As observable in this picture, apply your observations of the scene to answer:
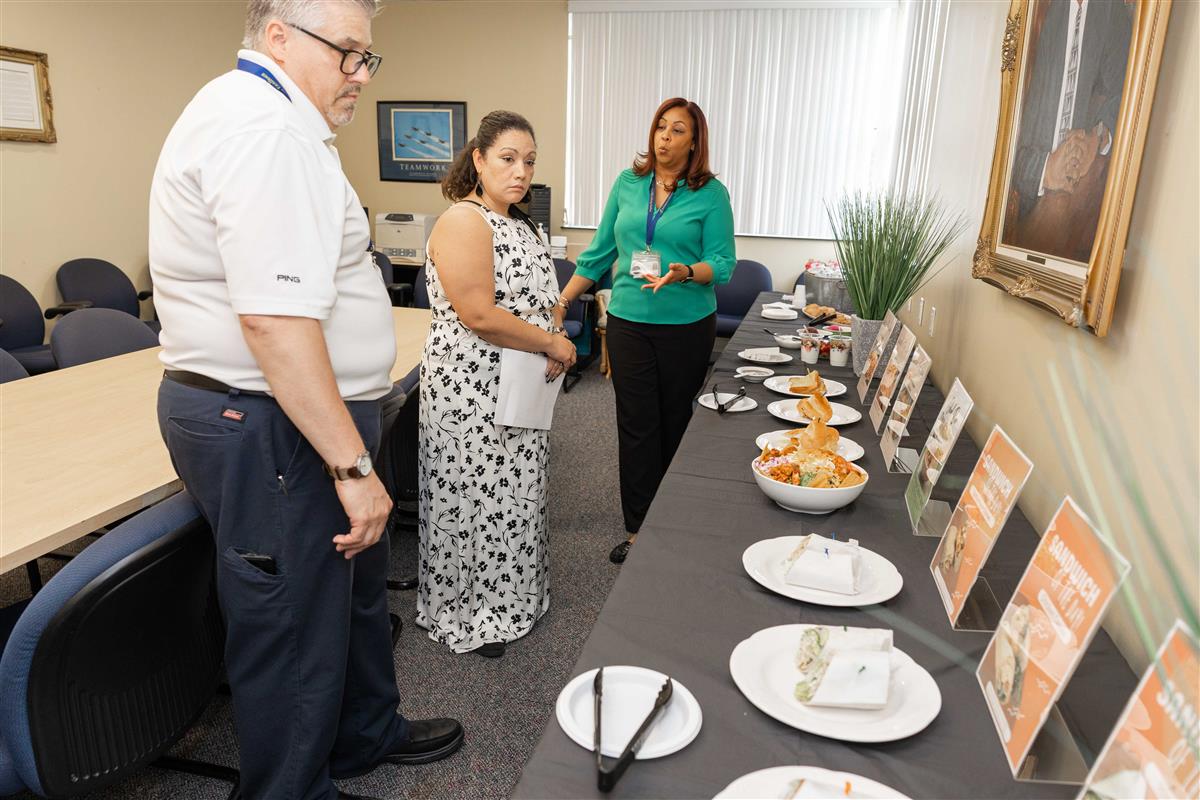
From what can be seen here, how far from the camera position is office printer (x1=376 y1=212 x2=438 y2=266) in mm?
6242

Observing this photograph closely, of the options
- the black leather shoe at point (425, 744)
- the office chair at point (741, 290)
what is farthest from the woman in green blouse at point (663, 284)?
the office chair at point (741, 290)

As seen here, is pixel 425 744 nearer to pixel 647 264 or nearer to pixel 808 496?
pixel 808 496

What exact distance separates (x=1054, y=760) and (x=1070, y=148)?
100 cm

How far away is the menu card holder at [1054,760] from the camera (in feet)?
2.48

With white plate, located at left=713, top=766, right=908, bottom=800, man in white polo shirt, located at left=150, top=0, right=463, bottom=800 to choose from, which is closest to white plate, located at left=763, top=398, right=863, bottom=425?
man in white polo shirt, located at left=150, top=0, right=463, bottom=800

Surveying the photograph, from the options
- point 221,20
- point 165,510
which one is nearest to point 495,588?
point 165,510

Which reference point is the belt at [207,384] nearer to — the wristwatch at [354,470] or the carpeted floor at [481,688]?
the wristwatch at [354,470]

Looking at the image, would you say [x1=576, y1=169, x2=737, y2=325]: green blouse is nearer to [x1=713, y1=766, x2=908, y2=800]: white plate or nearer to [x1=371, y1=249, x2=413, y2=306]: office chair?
[x1=713, y1=766, x2=908, y2=800]: white plate

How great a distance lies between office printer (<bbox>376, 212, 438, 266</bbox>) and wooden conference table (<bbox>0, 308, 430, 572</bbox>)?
3.80 metres

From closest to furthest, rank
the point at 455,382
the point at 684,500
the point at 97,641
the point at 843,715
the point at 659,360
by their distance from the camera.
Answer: the point at 843,715 → the point at 97,641 → the point at 684,500 → the point at 455,382 → the point at 659,360

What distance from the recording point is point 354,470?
4.26ft

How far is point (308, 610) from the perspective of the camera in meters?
1.39

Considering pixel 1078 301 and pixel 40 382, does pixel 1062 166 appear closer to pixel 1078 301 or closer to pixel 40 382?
pixel 1078 301

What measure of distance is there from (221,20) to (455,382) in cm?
529
